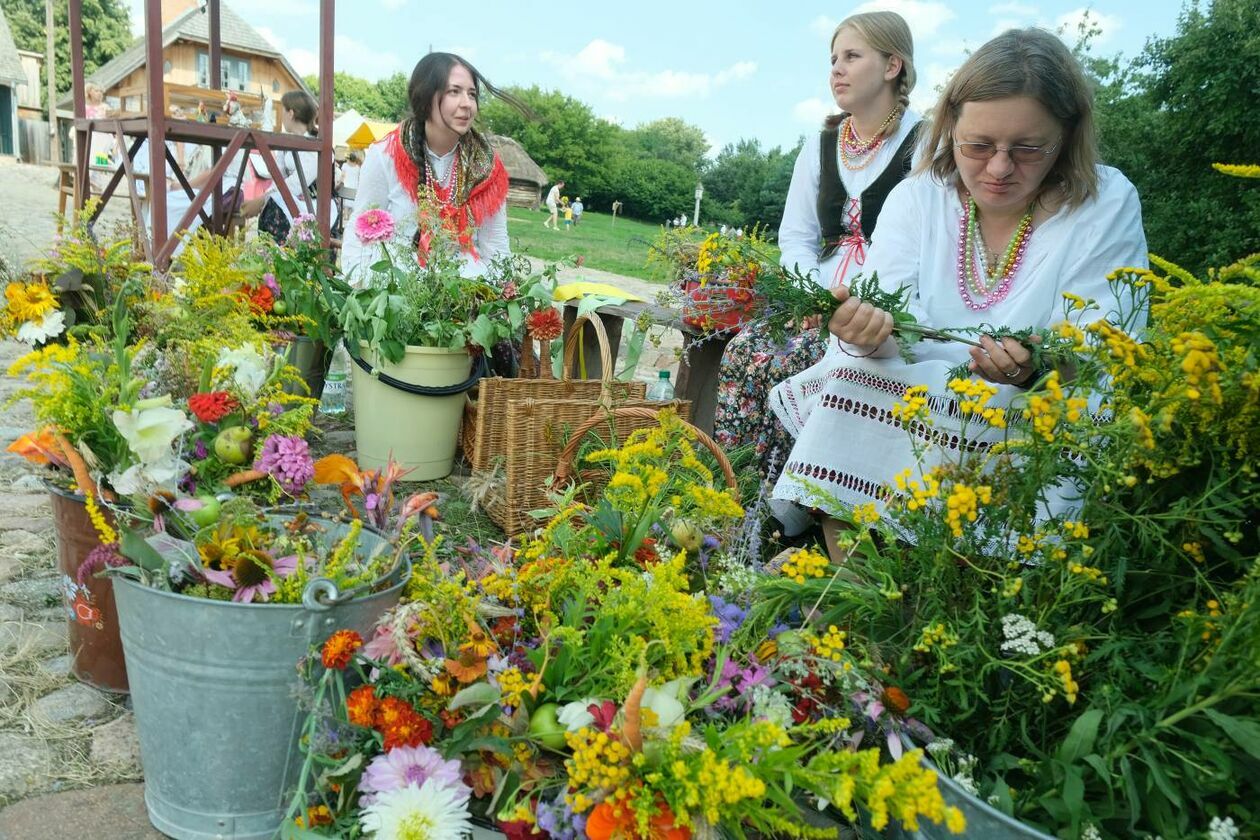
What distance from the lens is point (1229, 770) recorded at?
1048 millimetres

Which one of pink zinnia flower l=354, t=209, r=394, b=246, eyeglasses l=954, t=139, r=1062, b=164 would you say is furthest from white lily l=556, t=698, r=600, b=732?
pink zinnia flower l=354, t=209, r=394, b=246

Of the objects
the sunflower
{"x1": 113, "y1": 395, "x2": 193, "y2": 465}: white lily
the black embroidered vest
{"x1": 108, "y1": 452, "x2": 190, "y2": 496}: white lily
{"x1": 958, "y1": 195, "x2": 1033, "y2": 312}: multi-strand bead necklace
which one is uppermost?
the black embroidered vest

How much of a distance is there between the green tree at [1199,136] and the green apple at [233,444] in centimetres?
533

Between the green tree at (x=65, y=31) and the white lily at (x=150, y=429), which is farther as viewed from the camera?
the green tree at (x=65, y=31)

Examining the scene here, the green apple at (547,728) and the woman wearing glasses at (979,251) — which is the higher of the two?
the woman wearing glasses at (979,251)

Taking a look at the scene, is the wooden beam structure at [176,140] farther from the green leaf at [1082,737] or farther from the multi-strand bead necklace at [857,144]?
the green leaf at [1082,737]

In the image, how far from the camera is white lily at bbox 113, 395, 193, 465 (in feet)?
5.25

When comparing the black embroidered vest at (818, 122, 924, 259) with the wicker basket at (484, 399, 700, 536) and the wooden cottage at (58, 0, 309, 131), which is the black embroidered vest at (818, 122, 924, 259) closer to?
the wicker basket at (484, 399, 700, 536)

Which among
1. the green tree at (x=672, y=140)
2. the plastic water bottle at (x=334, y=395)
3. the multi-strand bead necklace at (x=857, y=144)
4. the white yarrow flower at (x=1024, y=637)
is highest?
the green tree at (x=672, y=140)

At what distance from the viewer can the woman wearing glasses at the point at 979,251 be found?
200 cm

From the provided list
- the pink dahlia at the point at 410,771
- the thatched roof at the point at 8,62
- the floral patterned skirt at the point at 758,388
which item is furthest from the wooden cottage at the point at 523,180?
the pink dahlia at the point at 410,771

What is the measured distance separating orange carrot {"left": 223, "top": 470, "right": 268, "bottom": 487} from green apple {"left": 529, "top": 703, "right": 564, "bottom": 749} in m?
0.79

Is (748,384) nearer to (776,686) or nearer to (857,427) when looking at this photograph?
(857,427)

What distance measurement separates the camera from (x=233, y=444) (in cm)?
177
